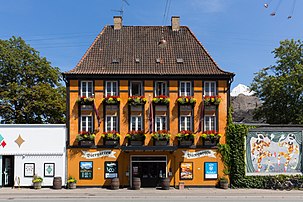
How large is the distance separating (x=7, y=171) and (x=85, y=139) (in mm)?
6772

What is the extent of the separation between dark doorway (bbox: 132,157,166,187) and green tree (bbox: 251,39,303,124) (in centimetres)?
1688

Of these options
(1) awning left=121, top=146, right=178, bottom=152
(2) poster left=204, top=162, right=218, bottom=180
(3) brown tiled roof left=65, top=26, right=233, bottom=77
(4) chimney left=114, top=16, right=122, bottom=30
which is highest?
(4) chimney left=114, top=16, right=122, bottom=30

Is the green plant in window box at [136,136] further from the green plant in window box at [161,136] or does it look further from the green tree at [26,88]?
the green tree at [26,88]

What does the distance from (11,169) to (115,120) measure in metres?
9.10

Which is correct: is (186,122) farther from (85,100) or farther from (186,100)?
(85,100)

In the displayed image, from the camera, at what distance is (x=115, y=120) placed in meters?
28.9

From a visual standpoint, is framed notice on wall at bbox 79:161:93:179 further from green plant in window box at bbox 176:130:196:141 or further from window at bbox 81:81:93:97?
green plant in window box at bbox 176:130:196:141

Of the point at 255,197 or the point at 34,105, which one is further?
the point at 34,105

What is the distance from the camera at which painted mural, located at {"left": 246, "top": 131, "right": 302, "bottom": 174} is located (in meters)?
28.8

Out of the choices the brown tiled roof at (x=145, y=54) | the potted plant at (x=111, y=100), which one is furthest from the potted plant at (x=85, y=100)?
the brown tiled roof at (x=145, y=54)

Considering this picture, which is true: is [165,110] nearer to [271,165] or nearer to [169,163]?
[169,163]

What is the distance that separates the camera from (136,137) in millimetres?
28359

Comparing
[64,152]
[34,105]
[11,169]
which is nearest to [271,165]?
[64,152]

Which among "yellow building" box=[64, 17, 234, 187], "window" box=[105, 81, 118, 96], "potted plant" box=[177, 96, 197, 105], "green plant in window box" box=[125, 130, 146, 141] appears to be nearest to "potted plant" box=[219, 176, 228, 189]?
"yellow building" box=[64, 17, 234, 187]
